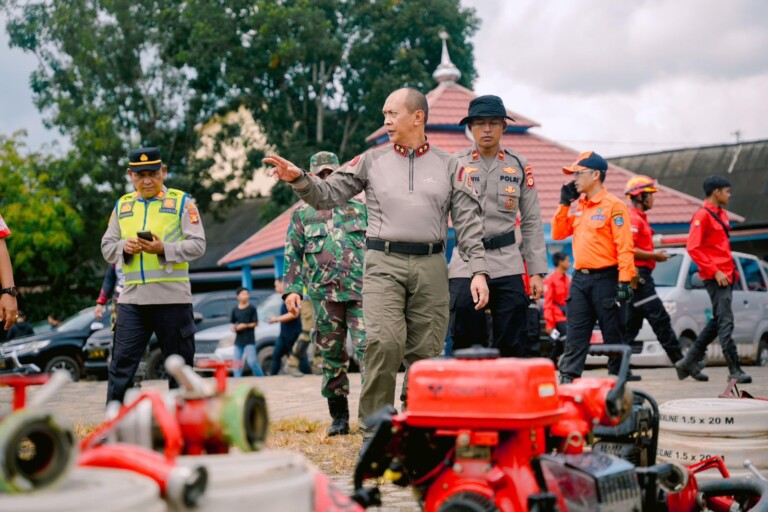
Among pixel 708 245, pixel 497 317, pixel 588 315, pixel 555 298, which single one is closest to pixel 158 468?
pixel 497 317

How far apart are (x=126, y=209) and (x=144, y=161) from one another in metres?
0.39

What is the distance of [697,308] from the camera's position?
1605 cm

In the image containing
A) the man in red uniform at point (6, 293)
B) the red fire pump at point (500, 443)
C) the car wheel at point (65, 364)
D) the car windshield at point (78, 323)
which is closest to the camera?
the red fire pump at point (500, 443)

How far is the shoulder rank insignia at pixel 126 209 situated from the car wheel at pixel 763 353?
12.6m

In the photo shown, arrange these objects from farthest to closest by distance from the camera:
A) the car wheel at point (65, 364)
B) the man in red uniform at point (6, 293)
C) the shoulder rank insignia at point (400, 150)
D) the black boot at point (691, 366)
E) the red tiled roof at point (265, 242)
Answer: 1. the red tiled roof at point (265, 242)
2. the car wheel at point (65, 364)
3. the black boot at point (691, 366)
4. the man in red uniform at point (6, 293)
5. the shoulder rank insignia at point (400, 150)

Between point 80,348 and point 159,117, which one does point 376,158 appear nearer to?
point 80,348

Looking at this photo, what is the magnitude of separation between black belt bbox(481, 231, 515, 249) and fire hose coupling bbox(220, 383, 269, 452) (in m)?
4.46

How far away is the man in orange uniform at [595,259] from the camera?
869 cm

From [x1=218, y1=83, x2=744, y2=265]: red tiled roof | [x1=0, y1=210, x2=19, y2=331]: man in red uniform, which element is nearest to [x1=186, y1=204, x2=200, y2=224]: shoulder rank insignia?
[x1=0, y1=210, x2=19, y2=331]: man in red uniform

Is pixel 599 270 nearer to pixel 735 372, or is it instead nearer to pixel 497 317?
pixel 497 317

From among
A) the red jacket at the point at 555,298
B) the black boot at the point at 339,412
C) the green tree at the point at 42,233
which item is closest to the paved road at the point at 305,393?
the red jacket at the point at 555,298

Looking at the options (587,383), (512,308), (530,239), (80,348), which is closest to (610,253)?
(530,239)

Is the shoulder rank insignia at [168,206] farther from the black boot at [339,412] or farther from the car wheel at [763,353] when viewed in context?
the car wheel at [763,353]

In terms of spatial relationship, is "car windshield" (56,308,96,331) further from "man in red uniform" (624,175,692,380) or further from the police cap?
the police cap
